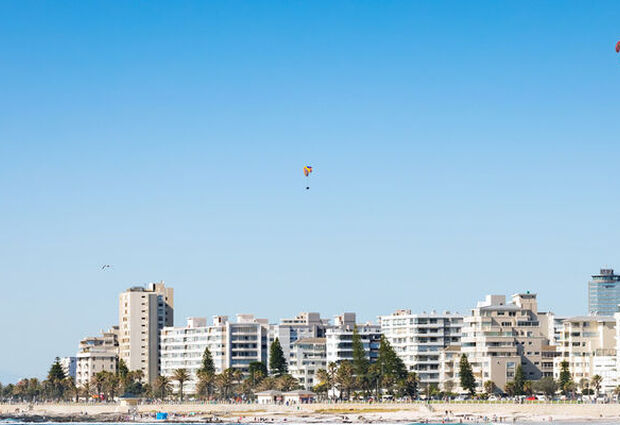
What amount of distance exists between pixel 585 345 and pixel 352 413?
3881cm

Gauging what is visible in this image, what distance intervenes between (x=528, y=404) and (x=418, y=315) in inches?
1979

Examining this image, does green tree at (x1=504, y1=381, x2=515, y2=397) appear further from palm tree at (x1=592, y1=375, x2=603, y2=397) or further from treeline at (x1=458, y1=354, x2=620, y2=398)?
palm tree at (x1=592, y1=375, x2=603, y2=397)

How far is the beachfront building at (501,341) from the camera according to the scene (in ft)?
569

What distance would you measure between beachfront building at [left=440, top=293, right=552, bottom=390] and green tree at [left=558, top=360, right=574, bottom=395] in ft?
25.2

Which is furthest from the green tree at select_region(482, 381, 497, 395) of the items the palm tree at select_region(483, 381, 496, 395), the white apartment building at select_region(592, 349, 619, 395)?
the white apartment building at select_region(592, 349, 619, 395)

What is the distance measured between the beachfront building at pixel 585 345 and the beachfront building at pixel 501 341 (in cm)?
406

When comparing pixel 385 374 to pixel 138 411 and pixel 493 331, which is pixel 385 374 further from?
pixel 138 411

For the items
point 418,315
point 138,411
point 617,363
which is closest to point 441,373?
point 418,315

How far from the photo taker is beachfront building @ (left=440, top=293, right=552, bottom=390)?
173375 mm

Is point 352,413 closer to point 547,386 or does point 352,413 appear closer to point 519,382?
point 519,382

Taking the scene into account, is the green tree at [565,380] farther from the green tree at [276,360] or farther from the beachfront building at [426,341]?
the green tree at [276,360]

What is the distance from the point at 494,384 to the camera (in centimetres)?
17112

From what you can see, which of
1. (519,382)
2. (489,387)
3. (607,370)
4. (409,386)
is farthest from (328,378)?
(607,370)

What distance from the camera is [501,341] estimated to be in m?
176
